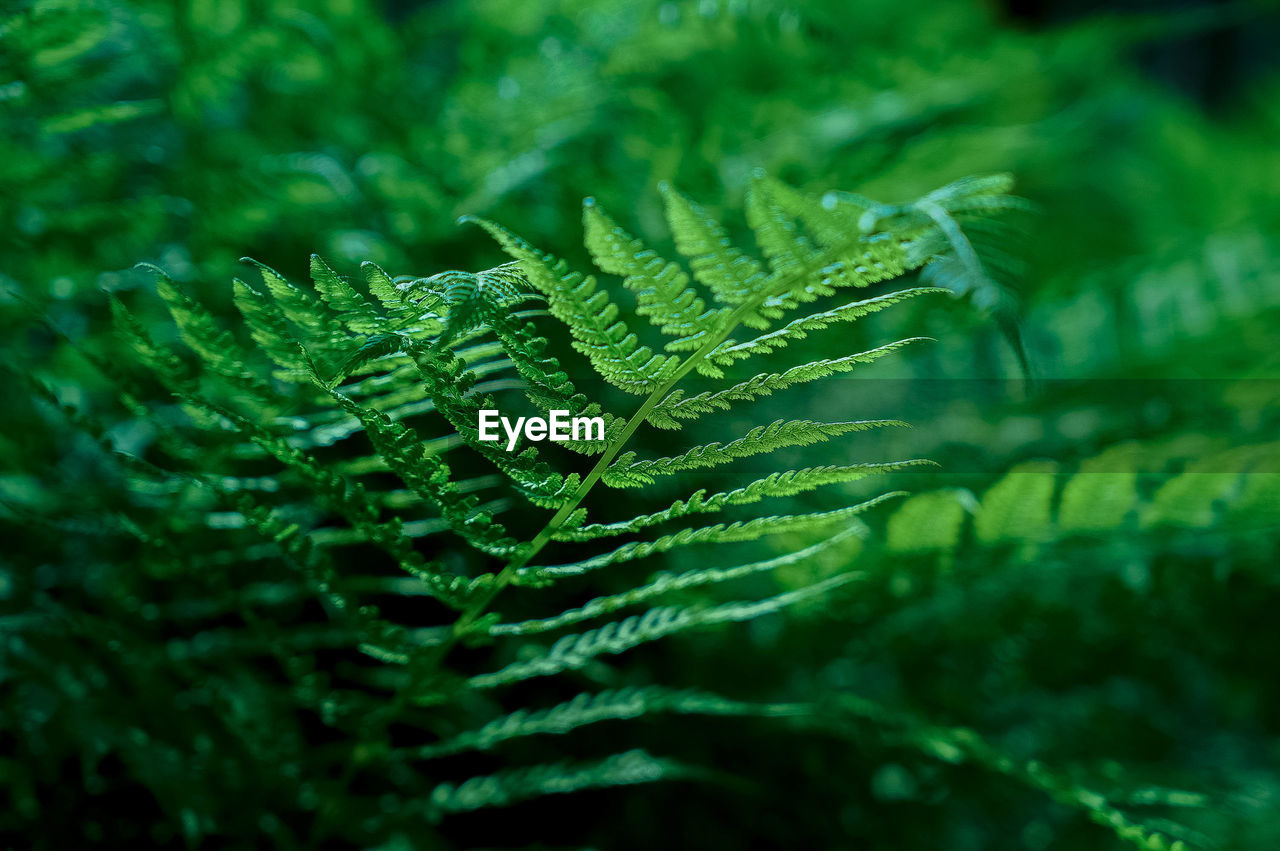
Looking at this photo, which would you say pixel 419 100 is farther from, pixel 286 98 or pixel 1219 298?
pixel 1219 298

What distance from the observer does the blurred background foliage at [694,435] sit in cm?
44

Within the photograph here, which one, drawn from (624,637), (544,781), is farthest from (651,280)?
(544,781)

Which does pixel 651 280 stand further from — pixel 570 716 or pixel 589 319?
pixel 570 716

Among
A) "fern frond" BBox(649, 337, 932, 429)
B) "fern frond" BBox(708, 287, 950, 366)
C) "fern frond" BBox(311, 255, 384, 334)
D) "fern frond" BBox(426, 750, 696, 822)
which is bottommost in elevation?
"fern frond" BBox(426, 750, 696, 822)

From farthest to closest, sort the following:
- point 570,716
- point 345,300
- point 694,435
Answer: point 694,435, point 570,716, point 345,300

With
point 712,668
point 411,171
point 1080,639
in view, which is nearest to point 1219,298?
point 1080,639

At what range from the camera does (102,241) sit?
1.93 ft

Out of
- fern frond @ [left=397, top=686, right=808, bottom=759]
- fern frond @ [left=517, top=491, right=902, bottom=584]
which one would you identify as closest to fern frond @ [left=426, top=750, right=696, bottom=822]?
fern frond @ [left=397, top=686, right=808, bottom=759]

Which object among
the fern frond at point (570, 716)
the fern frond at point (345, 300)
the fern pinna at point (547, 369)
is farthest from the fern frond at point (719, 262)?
the fern frond at point (570, 716)

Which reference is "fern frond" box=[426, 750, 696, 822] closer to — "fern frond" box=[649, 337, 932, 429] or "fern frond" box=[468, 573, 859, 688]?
"fern frond" box=[468, 573, 859, 688]

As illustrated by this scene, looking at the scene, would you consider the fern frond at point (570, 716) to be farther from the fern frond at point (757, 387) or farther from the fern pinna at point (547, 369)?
the fern frond at point (757, 387)

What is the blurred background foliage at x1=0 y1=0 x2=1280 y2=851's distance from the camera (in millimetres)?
444

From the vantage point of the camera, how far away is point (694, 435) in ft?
2.15

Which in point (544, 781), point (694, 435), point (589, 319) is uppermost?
point (589, 319)
